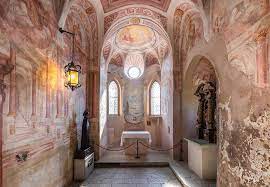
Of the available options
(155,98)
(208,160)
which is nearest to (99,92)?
(208,160)

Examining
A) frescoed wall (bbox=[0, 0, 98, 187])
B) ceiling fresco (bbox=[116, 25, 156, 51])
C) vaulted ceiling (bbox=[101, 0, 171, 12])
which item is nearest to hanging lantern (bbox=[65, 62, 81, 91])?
frescoed wall (bbox=[0, 0, 98, 187])

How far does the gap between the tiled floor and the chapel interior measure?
0.04 meters

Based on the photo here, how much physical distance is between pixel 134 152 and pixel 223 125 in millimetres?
5913

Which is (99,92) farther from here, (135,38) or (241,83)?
(241,83)

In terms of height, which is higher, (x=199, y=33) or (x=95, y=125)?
(x=199, y=33)

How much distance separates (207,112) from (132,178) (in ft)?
11.8

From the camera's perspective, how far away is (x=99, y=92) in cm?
955

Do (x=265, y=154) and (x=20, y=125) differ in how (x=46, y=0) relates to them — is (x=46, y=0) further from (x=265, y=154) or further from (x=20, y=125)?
(x=265, y=154)

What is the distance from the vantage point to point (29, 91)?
4.26m

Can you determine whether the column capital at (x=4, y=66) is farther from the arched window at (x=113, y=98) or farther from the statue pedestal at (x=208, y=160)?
the arched window at (x=113, y=98)

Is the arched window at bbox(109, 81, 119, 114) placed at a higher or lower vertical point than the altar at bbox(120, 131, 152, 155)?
higher

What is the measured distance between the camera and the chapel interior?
365 cm

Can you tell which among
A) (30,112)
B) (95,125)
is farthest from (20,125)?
(95,125)

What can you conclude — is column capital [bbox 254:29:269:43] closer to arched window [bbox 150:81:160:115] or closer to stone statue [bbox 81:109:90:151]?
stone statue [bbox 81:109:90:151]
